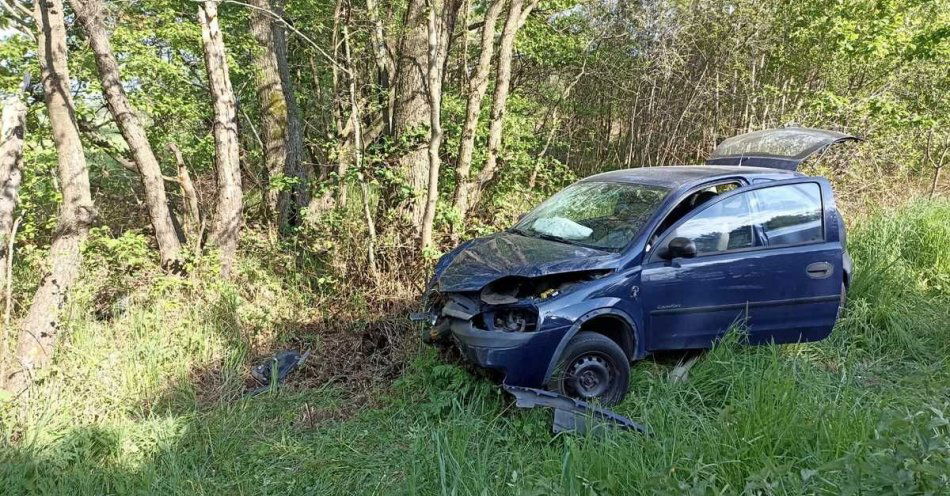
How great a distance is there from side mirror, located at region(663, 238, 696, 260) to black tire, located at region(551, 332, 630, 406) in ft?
2.55

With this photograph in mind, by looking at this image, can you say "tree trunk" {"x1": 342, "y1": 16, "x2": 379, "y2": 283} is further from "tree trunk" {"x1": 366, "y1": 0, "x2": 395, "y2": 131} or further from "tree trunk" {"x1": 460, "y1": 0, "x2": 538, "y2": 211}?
"tree trunk" {"x1": 460, "y1": 0, "x2": 538, "y2": 211}

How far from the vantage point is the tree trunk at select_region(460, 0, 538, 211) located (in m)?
7.39

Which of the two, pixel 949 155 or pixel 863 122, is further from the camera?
pixel 949 155

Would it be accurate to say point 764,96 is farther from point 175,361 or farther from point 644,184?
point 175,361

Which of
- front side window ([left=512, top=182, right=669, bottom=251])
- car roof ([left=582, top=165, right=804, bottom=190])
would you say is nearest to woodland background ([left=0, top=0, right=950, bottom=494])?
front side window ([left=512, top=182, right=669, bottom=251])

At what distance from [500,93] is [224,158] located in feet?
11.4

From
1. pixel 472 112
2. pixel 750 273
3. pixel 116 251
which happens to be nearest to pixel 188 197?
pixel 116 251

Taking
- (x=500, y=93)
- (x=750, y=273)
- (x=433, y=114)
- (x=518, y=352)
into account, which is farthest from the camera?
(x=500, y=93)

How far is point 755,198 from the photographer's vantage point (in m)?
4.51

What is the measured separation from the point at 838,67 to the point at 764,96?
123cm

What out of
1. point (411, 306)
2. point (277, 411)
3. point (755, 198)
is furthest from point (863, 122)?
point (277, 411)

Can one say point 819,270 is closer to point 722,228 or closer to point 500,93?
point 722,228

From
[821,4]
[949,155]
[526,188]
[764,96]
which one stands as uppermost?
[821,4]

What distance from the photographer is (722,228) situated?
4340 mm
